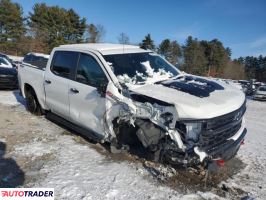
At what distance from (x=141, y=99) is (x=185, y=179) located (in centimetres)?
140

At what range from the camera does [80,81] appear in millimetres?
6148

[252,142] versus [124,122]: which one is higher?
[124,122]

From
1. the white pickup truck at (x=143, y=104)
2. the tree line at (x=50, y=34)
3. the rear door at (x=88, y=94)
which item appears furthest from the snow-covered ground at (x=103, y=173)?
the tree line at (x=50, y=34)

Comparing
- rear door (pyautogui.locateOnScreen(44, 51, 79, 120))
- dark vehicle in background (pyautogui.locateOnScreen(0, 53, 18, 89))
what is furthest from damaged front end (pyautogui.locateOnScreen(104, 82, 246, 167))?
dark vehicle in background (pyautogui.locateOnScreen(0, 53, 18, 89))

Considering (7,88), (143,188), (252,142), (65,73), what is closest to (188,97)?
(143,188)

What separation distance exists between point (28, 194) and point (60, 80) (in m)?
3.63

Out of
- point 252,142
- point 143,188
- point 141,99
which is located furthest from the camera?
point 252,142

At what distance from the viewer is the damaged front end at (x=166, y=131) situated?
447cm

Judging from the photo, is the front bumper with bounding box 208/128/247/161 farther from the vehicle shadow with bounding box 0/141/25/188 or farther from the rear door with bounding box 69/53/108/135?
the vehicle shadow with bounding box 0/141/25/188

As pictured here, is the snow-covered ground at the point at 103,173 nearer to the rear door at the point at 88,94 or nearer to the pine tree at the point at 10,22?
the rear door at the point at 88,94

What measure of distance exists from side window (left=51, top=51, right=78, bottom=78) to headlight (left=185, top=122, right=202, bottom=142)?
9.70 feet

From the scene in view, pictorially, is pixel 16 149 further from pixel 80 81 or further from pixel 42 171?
pixel 80 81

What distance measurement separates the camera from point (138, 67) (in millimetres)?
6047

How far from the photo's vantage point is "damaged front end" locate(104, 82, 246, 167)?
4469 millimetres
